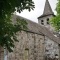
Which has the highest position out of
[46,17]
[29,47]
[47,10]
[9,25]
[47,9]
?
[47,9]

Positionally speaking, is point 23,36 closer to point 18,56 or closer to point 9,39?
point 18,56

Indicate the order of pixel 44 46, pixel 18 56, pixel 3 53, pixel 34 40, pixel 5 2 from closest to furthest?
pixel 5 2
pixel 3 53
pixel 18 56
pixel 34 40
pixel 44 46

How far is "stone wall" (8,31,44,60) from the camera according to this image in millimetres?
21219

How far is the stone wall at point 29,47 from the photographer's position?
69.6ft

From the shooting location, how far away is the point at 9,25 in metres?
5.37

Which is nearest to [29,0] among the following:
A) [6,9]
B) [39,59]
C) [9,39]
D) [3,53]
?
[6,9]

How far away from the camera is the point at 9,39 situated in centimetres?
500

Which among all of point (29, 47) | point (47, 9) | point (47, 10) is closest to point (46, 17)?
point (47, 10)

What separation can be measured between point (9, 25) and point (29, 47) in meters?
18.4

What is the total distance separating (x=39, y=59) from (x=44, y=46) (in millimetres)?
2396

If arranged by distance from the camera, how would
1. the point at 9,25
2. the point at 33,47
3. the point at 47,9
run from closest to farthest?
1. the point at 9,25
2. the point at 33,47
3. the point at 47,9

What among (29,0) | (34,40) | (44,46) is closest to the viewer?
(29,0)

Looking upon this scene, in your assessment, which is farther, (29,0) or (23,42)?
(23,42)

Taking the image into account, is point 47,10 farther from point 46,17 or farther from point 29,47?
point 29,47
